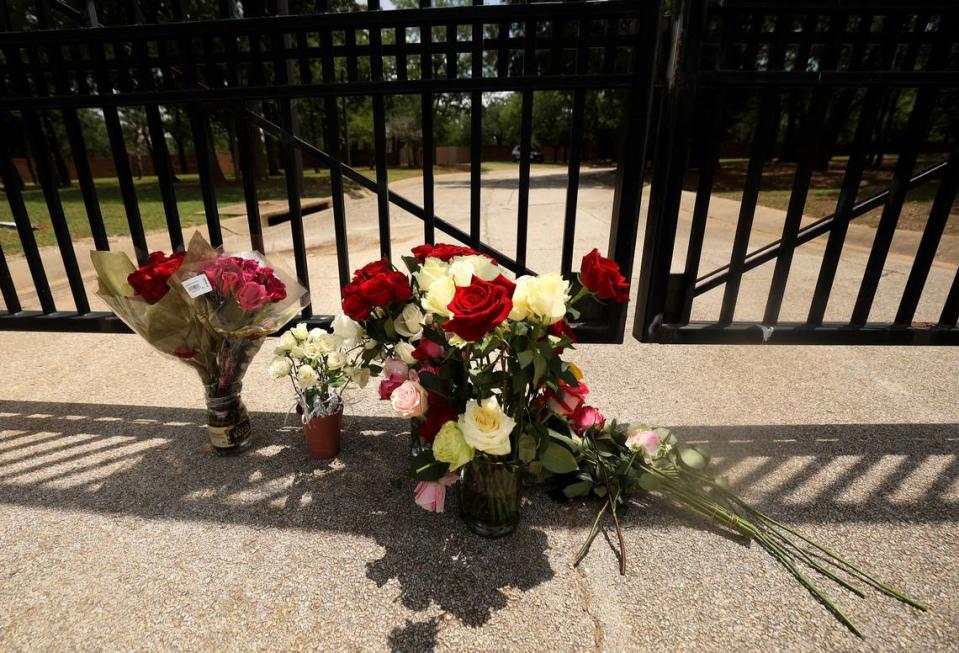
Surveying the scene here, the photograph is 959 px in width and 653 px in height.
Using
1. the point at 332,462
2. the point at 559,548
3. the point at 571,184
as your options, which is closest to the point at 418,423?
the point at 332,462

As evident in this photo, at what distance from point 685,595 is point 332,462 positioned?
1.32 m

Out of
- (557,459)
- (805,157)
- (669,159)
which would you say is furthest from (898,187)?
(557,459)

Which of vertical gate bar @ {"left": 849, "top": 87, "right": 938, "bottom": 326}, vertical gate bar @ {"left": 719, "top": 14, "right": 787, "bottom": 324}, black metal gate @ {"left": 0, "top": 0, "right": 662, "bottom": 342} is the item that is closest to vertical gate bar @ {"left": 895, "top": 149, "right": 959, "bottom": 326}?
vertical gate bar @ {"left": 849, "top": 87, "right": 938, "bottom": 326}

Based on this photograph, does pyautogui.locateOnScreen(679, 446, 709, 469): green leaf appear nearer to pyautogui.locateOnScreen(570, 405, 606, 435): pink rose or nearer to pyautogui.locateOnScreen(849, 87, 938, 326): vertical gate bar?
pyautogui.locateOnScreen(570, 405, 606, 435): pink rose

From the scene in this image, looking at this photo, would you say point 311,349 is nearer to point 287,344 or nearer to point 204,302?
point 287,344

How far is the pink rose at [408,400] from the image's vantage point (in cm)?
148

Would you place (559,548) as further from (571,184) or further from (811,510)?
(571,184)

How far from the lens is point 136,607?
1386 mm

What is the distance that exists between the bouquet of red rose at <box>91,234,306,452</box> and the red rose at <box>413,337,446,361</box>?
58cm

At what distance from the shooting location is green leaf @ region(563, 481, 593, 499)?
174 centimetres

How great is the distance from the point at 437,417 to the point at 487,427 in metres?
0.24

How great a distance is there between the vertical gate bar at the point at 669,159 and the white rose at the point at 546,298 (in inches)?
37.6

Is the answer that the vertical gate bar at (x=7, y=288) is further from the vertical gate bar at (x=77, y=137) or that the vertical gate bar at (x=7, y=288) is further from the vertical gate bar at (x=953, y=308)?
the vertical gate bar at (x=953, y=308)

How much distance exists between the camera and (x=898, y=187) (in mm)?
2100
